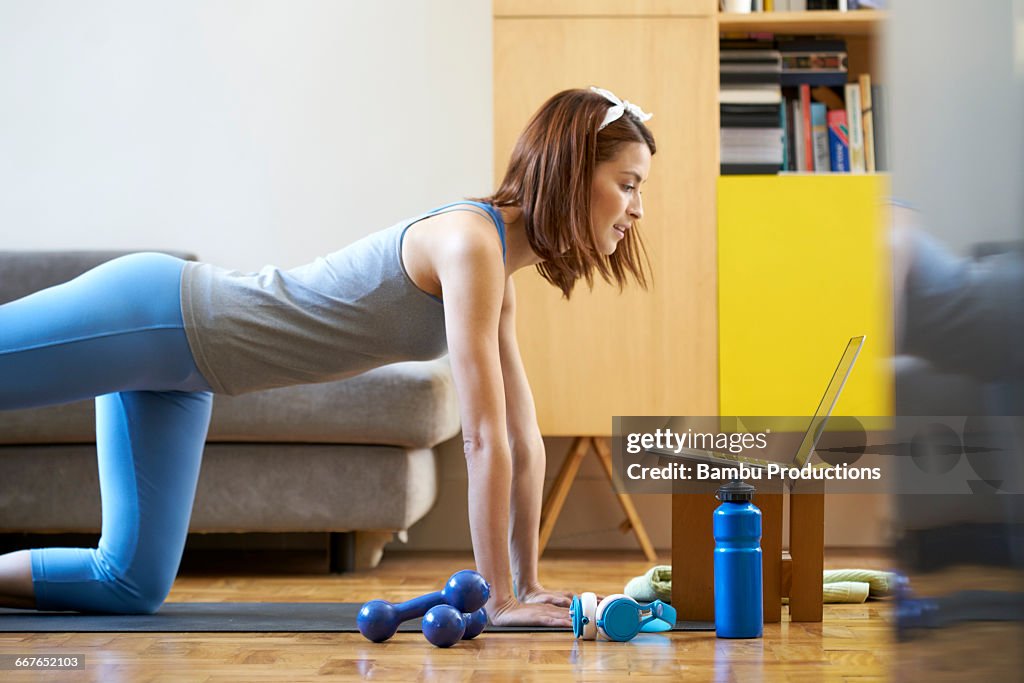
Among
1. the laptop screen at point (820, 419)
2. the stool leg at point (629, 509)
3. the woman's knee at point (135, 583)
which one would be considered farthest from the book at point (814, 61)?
the woman's knee at point (135, 583)

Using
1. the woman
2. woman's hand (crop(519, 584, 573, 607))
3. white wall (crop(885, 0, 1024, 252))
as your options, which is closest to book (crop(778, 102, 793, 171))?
the woman

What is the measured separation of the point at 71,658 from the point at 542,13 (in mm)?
1980

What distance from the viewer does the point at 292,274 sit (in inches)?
64.2

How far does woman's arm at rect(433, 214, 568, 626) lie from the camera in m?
1.47

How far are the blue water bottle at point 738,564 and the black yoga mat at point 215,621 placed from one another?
0.26ft

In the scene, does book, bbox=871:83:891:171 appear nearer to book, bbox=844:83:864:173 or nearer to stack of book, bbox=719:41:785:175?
book, bbox=844:83:864:173

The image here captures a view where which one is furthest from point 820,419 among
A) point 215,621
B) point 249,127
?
point 249,127

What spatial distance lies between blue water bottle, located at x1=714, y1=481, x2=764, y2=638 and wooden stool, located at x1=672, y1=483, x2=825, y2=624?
113mm

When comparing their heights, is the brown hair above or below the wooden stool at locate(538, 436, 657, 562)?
above

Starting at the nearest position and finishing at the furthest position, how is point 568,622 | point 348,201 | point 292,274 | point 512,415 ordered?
point 568,622 < point 292,274 < point 512,415 < point 348,201

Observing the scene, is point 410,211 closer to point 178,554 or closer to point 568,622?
point 178,554

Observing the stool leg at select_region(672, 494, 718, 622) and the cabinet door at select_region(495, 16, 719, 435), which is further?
the cabinet door at select_region(495, 16, 719, 435)

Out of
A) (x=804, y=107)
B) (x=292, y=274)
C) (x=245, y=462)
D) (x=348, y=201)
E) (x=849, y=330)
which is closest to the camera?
(x=292, y=274)

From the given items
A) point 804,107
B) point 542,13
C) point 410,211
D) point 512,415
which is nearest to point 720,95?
point 804,107
